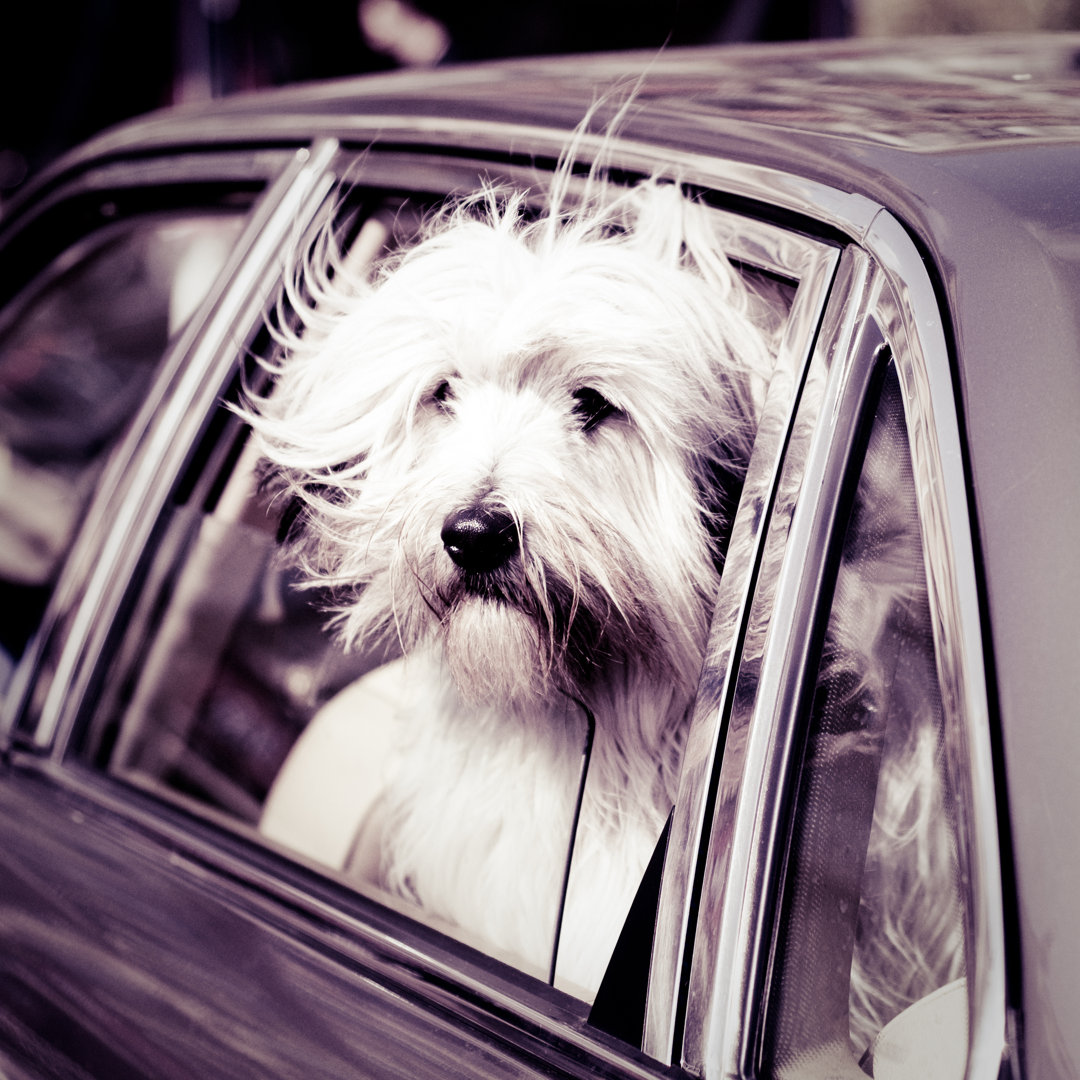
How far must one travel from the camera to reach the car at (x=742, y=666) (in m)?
0.95

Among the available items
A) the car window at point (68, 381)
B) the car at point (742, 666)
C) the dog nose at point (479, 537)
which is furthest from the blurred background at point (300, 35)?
the dog nose at point (479, 537)

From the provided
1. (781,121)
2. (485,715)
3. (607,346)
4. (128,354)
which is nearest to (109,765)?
(485,715)

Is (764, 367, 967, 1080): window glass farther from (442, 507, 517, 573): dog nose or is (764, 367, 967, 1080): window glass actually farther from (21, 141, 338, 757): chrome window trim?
(21, 141, 338, 757): chrome window trim

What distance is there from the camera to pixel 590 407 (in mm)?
1880

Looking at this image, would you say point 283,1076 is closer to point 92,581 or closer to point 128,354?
point 92,581

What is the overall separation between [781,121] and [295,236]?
0.89m

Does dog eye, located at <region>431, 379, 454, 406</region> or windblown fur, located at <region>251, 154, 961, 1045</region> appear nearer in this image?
windblown fur, located at <region>251, 154, 961, 1045</region>

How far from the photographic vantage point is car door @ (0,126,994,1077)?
1095 millimetres

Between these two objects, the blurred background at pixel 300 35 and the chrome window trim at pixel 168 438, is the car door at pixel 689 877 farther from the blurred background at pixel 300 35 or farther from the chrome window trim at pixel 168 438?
the blurred background at pixel 300 35

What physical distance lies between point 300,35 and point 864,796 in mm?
9885

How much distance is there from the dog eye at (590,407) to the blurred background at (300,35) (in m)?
4.59

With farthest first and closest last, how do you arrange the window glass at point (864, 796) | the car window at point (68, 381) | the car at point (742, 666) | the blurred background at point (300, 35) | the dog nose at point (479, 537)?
the blurred background at point (300, 35)
the car window at point (68, 381)
the dog nose at point (479, 537)
the window glass at point (864, 796)
the car at point (742, 666)

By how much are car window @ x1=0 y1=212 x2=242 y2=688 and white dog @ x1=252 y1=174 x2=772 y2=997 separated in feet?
3.74

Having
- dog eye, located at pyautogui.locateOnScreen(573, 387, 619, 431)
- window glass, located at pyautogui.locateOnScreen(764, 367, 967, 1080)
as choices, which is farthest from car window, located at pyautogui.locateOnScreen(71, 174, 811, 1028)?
window glass, located at pyautogui.locateOnScreen(764, 367, 967, 1080)
